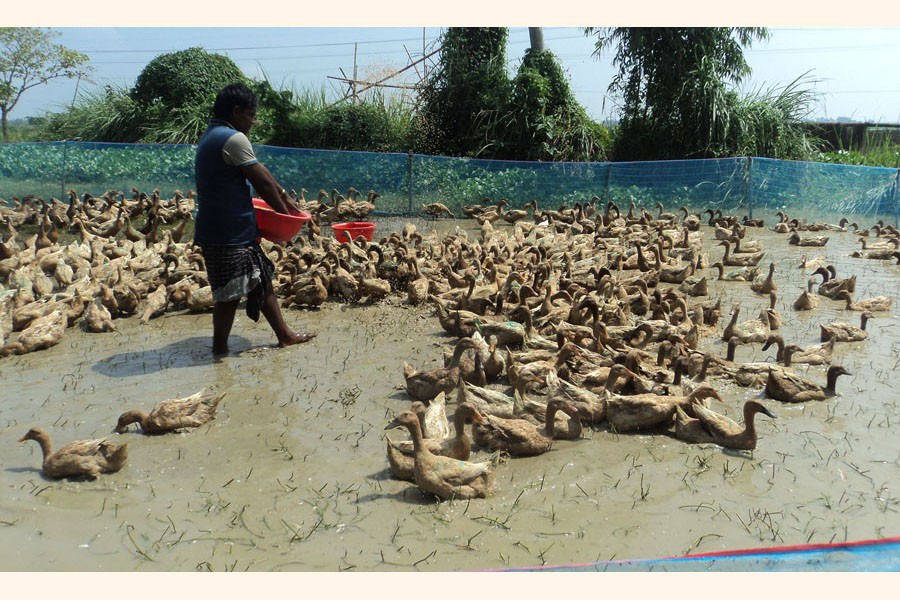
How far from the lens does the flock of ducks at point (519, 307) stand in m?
4.48

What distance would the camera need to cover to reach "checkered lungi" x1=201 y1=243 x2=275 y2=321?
5.99 m

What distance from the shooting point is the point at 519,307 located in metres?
6.52

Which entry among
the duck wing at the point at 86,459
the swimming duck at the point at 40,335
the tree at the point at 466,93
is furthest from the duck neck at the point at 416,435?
the tree at the point at 466,93

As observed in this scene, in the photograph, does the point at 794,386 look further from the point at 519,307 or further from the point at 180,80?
the point at 180,80

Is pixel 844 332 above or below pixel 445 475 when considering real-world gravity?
above

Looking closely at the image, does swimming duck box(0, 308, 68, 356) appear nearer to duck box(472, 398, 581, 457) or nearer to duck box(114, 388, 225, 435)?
duck box(114, 388, 225, 435)

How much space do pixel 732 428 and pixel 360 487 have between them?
2.31 meters

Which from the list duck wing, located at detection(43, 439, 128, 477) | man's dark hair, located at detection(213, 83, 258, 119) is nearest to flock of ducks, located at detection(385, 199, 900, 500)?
duck wing, located at detection(43, 439, 128, 477)

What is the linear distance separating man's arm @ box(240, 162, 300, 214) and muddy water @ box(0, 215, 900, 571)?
140 centimetres

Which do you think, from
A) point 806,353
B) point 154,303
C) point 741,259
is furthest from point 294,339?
point 741,259

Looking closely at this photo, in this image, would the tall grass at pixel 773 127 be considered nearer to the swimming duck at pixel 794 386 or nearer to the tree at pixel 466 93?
the tree at pixel 466 93

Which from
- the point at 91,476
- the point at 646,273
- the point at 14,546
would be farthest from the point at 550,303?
the point at 14,546

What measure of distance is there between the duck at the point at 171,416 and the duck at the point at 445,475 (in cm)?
172

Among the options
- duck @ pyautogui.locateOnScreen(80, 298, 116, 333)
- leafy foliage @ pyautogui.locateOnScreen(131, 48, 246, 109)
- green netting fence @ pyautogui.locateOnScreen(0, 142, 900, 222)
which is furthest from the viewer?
leafy foliage @ pyautogui.locateOnScreen(131, 48, 246, 109)
